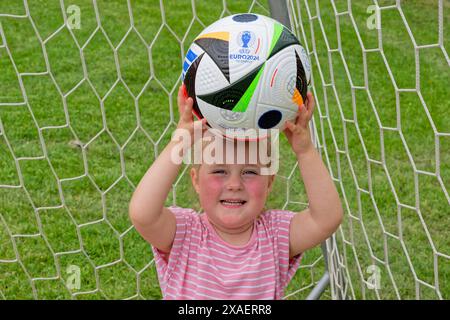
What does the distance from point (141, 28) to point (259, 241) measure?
3.63 meters

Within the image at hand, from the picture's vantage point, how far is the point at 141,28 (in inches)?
202

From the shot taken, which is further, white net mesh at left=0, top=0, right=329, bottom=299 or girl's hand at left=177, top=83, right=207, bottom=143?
white net mesh at left=0, top=0, right=329, bottom=299

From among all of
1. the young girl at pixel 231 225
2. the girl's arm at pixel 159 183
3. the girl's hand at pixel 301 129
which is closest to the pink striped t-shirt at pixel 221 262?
the young girl at pixel 231 225

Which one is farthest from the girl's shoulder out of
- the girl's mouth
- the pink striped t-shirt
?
the girl's mouth

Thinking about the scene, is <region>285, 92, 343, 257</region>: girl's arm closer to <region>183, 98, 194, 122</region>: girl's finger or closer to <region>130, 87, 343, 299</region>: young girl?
<region>130, 87, 343, 299</region>: young girl

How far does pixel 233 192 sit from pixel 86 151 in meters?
1.94

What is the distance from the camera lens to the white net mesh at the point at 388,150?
2.12 m

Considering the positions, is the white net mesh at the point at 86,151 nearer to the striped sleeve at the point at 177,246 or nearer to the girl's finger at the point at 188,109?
the striped sleeve at the point at 177,246

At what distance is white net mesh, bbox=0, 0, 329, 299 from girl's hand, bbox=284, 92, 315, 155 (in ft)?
1.83

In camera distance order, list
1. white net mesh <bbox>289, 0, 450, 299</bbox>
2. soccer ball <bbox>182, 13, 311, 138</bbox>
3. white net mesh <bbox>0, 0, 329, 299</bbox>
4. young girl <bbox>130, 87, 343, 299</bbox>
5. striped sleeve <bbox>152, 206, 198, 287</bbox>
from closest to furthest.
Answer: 1. soccer ball <bbox>182, 13, 311, 138</bbox>
2. young girl <bbox>130, 87, 343, 299</bbox>
3. striped sleeve <bbox>152, 206, 198, 287</bbox>
4. white net mesh <bbox>289, 0, 450, 299</bbox>
5. white net mesh <bbox>0, 0, 329, 299</bbox>

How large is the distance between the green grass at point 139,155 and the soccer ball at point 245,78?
1.53ft

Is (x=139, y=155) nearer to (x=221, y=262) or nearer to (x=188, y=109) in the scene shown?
(x=221, y=262)

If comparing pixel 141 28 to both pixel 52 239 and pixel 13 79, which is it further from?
pixel 52 239

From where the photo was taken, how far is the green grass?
8.21 feet
